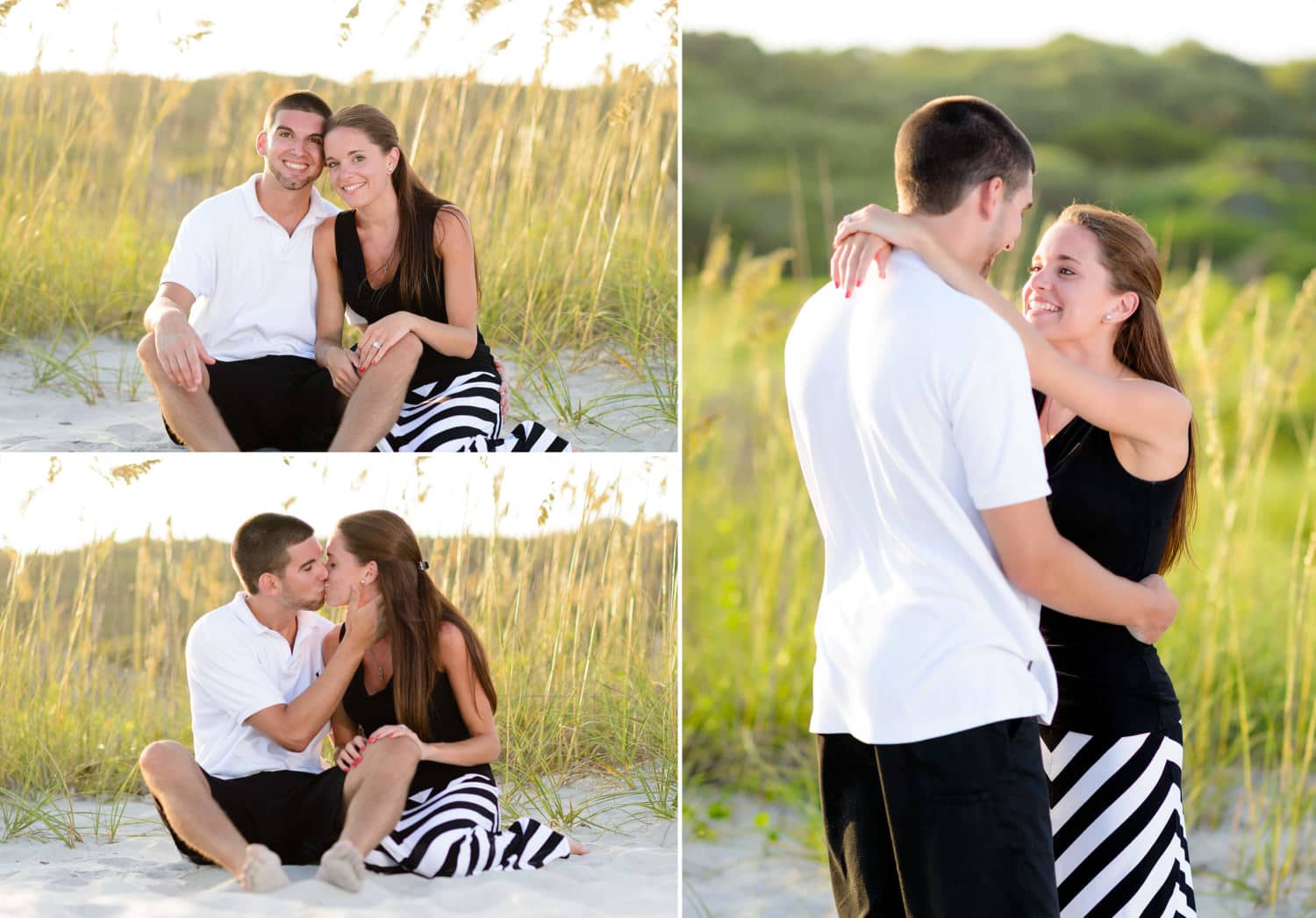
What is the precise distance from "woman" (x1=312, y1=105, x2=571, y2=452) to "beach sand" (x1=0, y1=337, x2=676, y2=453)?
1.10 ft

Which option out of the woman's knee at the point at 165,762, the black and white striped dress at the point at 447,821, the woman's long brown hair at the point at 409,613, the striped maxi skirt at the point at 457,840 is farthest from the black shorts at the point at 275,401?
the striped maxi skirt at the point at 457,840

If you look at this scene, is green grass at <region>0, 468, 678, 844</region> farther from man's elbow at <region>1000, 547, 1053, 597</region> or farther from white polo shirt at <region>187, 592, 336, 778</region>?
man's elbow at <region>1000, 547, 1053, 597</region>

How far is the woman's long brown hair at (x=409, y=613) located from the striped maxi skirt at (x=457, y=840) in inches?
6.4

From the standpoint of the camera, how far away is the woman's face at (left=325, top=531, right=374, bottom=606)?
121 inches

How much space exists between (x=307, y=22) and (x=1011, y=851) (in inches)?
118

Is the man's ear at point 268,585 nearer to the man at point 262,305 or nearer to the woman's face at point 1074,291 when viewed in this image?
A: the man at point 262,305

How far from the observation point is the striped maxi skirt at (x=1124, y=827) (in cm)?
190

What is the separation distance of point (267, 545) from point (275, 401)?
463mm

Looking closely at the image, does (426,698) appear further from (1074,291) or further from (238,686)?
(1074,291)

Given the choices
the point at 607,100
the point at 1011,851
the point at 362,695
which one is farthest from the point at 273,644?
the point at 1011,851

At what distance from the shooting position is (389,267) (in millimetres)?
2801

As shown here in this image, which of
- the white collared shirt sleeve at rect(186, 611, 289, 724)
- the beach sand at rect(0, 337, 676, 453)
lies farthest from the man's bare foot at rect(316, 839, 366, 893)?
the beach sand at rect(0, 337, 676, 453)

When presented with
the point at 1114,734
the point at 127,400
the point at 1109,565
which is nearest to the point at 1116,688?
the point at 1114,734

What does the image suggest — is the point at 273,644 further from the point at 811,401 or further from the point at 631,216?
the point at 811,401
